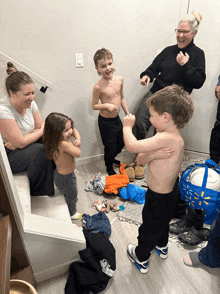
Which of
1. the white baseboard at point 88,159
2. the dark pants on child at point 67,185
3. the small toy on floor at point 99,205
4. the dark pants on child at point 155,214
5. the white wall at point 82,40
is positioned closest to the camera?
the dark pants on child at point 155,214

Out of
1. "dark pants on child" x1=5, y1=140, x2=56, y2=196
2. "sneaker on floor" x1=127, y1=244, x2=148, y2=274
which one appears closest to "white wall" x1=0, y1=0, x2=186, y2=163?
"dark pants on child" x1=5, y1=140, x2=56, y2=196

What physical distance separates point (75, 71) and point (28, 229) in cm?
153

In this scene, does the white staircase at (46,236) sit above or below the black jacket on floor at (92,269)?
above

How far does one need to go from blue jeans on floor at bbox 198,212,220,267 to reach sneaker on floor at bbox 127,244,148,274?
37 centimetres

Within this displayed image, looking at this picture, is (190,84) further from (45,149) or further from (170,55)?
(45,149)

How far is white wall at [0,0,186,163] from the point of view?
5.81ft

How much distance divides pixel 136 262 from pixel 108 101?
137 cm

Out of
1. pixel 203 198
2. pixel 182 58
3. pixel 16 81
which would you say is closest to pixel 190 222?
pixel 203 198

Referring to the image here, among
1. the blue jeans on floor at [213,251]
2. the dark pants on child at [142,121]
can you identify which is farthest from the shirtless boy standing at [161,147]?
the dark pants on child at [142,121]

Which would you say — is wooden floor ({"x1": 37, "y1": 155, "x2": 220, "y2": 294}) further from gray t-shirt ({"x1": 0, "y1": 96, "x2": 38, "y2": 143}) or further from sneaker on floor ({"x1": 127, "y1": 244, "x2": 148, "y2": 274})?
gray t-shirt ({"x1": 0, "y1": 96, "x2": 38, "y2": 143})

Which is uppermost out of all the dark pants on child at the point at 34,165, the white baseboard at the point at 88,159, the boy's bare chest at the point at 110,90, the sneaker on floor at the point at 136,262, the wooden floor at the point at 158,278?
the boy's bare chest at the point at 110,90

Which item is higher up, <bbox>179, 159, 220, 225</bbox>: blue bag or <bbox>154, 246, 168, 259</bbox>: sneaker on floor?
<bbox>179, 159, 220, 225</bbox>: blue bag

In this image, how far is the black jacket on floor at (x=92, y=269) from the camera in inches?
50.4

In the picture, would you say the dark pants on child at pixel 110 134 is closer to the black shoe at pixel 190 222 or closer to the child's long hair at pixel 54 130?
the child's long hair at pixel 54 130
